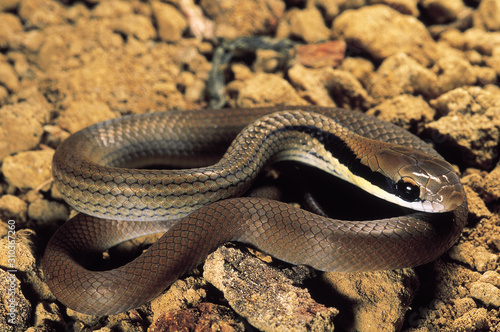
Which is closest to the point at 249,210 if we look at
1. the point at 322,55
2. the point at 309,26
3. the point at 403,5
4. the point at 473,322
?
the point at 473,322

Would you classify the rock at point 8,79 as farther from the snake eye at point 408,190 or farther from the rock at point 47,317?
the snake eye at point 408,190

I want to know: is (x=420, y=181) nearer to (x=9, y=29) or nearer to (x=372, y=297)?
(x=372, y=297)

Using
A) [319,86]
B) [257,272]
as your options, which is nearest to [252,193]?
[257,272]

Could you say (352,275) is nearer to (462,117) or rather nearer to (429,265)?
(429,265)

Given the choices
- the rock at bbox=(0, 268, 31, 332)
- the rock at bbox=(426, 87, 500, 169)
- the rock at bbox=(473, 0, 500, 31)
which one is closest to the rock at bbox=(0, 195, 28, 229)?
the rock at bbox=(0, 268, 31, 332)

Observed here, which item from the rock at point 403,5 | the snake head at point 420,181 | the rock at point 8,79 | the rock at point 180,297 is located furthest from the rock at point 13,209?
the rock at point 403,5
